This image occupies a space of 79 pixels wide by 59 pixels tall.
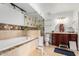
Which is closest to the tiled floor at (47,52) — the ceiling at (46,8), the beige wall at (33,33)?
the beige wall at (33,33)

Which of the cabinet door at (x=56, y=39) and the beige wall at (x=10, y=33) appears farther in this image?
the cabinet door at (x=56, y=39)

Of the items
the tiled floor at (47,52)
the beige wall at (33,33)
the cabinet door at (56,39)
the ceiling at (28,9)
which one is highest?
the ceiling at (28,9)

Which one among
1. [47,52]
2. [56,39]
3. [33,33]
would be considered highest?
Result: [33,33]

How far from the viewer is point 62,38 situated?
187 centimetres

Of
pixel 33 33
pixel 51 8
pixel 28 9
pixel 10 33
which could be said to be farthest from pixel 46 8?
pixel 10 33

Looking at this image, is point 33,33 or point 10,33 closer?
point 10,33

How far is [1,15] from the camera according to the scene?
162 centimetres

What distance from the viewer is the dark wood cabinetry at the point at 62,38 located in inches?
71.4

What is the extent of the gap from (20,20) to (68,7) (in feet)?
2.61

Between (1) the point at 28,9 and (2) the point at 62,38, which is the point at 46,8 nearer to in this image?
(1) the point at 28,9

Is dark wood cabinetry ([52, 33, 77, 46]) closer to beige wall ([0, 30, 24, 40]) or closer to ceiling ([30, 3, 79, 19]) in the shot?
ceiling ([30, 3, 79, 19])

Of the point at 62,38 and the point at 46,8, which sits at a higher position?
the point at 46,8

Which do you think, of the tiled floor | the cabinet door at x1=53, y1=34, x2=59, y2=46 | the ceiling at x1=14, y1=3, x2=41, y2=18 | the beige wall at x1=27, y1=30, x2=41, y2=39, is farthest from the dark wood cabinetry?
the ceiling at x1=14, y1=3, x2=41, y2=18

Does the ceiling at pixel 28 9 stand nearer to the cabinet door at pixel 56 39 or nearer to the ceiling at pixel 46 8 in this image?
the ceiling at pixel 46 8
